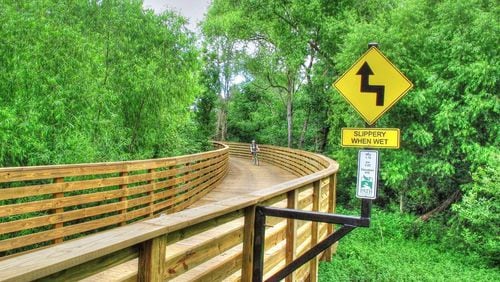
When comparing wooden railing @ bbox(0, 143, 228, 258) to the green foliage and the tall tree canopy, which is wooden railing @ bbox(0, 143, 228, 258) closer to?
the green foliage

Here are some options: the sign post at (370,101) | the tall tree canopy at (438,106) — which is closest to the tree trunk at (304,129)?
the tall tree canopy at (438,106)

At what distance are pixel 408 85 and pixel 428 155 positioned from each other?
10482 mm

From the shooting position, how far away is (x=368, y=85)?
166 inches

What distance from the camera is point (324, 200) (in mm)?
7246

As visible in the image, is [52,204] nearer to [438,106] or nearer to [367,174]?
[367,174]

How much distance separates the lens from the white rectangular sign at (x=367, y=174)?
155 inches

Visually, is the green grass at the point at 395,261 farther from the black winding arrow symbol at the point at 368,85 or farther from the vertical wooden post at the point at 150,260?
the vertical wooden post at the point at 150,260

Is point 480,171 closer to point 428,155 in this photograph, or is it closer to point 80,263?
point 428,155

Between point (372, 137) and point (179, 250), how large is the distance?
2184 mm

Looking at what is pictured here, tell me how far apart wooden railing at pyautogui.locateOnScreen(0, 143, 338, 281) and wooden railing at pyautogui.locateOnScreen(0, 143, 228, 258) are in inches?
75.7

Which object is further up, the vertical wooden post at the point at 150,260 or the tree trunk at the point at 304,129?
the tree trunk at the point at 304,129

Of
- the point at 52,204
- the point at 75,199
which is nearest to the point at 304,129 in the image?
the point at 75,199

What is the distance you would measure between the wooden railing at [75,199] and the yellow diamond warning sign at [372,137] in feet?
10.2

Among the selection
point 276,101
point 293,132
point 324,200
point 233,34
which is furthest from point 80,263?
point 276,101
